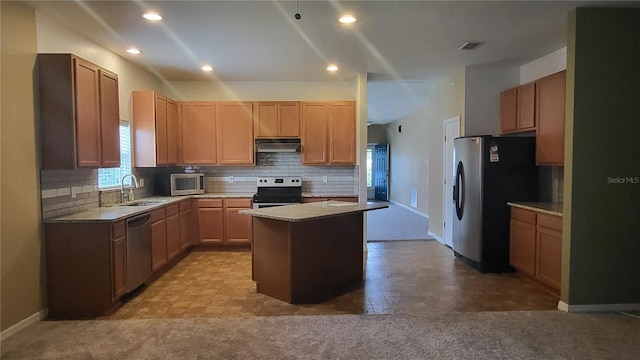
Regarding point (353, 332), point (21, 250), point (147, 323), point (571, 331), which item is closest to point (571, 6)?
point (571, 331)

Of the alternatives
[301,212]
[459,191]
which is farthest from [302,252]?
[459,191]

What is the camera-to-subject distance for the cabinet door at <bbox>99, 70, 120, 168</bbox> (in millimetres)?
3672

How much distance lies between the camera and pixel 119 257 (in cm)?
338

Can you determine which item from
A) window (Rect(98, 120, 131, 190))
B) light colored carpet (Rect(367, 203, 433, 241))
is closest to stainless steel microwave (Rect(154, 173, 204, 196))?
window (Rect(98, 120, 131, 190))

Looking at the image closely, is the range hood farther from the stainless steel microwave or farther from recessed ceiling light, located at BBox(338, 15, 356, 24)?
recessed ceiling light, located at BBox(338, 15, 356, 24)

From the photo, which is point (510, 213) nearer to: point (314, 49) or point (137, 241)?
point (314, 49)

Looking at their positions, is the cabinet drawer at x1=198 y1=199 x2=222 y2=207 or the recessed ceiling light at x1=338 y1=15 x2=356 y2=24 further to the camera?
the cabinet drawer at x1=198 y1=199 x2=222 y2=207

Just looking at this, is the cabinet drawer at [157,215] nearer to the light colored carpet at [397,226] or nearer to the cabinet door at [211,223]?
the cabinet door at [211,223]

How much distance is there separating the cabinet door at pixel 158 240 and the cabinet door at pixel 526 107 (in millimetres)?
4550

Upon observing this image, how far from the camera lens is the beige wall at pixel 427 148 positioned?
19.1ft

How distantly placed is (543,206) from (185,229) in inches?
179

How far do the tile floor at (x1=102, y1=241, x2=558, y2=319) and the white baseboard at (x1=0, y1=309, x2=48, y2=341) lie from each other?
0.57m

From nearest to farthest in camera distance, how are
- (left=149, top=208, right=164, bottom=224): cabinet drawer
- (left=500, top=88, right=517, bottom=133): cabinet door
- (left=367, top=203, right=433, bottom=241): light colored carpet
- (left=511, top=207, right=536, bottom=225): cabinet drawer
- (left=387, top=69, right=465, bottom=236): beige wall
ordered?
(left=511, top=207, right=536, bottom=225): cabinet drawer → (left=149, top=208, right=164, bottom=224): cabinet drawer → (left=500, top=88, right=517, bottom=133): cabinet door → (left=387, top=69, right=465, bottom=236): beige wall → (left=367, top=203, right=433, bottom=241): light colored carpet

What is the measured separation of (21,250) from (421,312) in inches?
134
